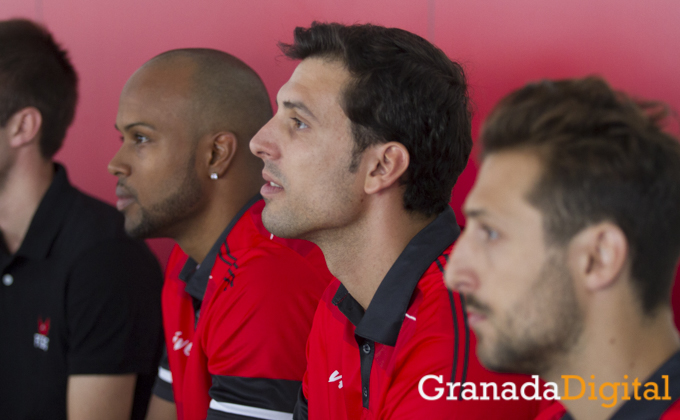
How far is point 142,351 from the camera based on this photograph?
1660 millimetres

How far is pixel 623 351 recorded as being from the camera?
76 centimetres

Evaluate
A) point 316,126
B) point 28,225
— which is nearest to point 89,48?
point 28,225

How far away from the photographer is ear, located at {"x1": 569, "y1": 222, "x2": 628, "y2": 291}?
72cm

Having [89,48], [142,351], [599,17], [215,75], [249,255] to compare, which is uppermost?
[89,48]

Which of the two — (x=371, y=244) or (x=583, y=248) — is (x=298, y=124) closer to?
(x=371, y=244)

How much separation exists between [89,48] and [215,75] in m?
0.83

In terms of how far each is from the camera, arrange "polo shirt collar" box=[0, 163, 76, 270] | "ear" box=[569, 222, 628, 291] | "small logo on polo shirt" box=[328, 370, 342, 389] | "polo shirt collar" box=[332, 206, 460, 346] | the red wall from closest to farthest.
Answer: "ear" box=[569, 222, 628, 291], "polo shirt collar" box=[332, 206, 460, 346], "small logo on polo shirt" box=[328, 370, 342, 389], the red wall, "polo shirt collar" box=[0, 163, 76, 270]

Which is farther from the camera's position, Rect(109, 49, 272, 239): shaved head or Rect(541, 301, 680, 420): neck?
Rect(109, 49, 272, 239): shaved head

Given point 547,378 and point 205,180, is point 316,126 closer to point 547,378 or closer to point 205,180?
point 205,180

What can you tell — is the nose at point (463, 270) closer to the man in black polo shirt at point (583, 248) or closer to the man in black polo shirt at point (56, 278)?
the man in black polo shirt at point (583, 248)

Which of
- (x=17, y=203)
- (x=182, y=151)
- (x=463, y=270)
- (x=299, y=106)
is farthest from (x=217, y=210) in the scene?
(x=463, y=270)

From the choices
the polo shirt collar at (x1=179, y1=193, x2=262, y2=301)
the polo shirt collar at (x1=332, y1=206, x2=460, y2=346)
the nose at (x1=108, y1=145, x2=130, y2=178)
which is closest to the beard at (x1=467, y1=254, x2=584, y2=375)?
the polo shirt collar at (x1=332, y1=206, x2=460, y2=346)

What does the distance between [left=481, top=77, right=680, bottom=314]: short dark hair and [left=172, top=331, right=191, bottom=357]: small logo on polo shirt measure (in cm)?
112

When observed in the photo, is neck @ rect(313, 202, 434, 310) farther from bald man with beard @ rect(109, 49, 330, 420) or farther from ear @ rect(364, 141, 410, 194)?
bald man with beard @ rect(109, 49, 330, 420)
